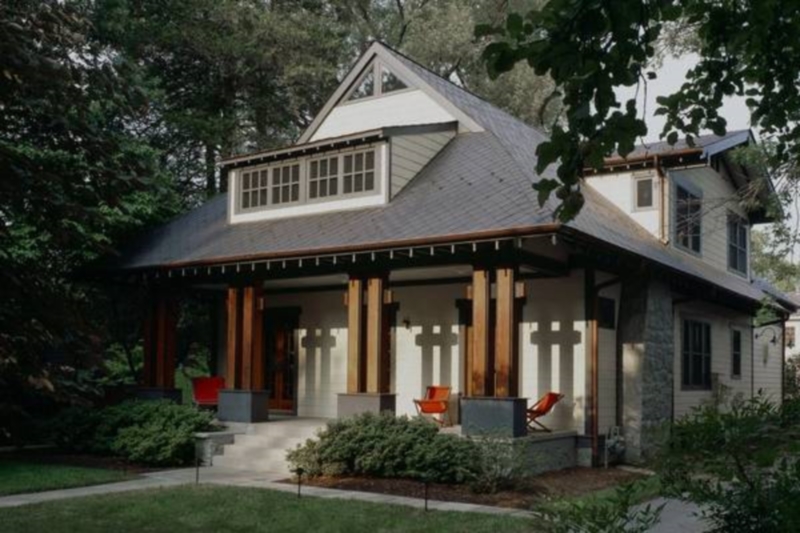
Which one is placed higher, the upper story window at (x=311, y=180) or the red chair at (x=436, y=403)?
the upper story window at (x=311, y=180)

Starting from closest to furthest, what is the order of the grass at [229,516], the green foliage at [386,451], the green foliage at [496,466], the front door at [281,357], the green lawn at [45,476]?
the grass at [229,516], the green foliage at [496,466], the green lawn at [45,476], the green foliage at [386,451], the front door at [281,357]

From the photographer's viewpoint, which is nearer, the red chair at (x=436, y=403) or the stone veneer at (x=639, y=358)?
the red chair at (x=436, y=403)

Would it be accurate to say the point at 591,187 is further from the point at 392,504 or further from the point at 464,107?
the point at 392,504

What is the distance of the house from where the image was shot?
1339 cm

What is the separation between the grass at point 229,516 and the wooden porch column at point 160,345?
667 centimetres

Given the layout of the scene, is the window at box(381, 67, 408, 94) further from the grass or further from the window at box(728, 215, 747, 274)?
the grass

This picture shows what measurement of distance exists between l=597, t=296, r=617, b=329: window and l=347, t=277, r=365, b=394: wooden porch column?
12.5 ft

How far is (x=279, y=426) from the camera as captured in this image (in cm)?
1477

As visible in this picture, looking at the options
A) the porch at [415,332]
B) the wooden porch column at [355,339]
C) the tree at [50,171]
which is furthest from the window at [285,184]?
the tree at [50,171]

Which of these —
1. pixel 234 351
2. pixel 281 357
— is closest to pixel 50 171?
pixel 234 351

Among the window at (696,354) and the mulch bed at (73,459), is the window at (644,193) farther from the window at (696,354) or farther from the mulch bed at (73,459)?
the mulch bed at (73,459)

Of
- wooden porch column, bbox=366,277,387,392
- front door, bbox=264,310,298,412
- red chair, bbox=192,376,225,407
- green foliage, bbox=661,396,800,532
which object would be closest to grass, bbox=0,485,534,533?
wooden porch column, bbox=366,277,387,392

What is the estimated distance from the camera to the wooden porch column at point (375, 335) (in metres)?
13.8

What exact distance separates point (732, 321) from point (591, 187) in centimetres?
542
